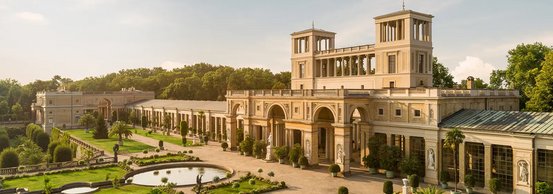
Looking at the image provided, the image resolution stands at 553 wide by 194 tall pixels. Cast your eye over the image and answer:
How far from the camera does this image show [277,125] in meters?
51.5

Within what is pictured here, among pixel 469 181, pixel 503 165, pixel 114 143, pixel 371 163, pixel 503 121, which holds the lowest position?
pixel 114 143

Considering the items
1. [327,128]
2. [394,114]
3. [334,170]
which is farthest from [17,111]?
[394,114]

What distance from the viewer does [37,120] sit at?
100 m

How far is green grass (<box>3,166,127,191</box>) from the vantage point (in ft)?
122

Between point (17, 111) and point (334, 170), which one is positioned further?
point (17, 111)

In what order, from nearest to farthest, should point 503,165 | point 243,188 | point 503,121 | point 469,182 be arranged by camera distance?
point 503,165, point 469,182, point 503,121, point 243,188

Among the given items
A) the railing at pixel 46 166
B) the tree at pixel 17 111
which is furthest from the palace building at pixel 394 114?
the tree at pixel 17 111

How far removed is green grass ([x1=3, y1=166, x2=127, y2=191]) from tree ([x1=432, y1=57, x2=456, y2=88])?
50654 millimetres

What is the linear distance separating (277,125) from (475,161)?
77.7ft

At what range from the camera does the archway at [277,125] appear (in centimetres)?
5138

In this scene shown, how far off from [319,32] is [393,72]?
46.3ft

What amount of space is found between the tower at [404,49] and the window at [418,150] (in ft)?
33.0

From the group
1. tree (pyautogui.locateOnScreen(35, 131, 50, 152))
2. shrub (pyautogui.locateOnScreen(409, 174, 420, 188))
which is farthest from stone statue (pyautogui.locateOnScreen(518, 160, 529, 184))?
tree (pyautogui.locateOnScreen(35, 131, 50, 152))

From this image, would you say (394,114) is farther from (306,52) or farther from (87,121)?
(87,121)
